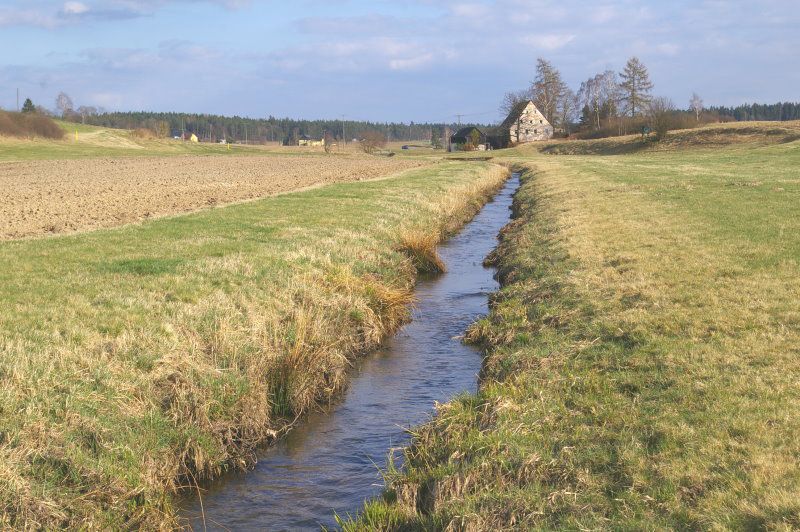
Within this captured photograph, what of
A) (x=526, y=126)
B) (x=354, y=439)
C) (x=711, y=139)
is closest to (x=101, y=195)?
(x=354, y=439)

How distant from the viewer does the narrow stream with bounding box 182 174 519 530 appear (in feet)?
22.9

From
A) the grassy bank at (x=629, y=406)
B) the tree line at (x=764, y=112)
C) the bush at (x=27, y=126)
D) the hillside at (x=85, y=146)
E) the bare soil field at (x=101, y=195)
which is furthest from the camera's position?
the tree line at (x=764, y=112)

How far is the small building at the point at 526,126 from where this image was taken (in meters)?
110

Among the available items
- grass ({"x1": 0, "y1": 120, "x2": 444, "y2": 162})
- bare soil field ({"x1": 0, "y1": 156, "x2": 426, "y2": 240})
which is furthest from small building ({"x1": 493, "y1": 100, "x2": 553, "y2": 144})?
bare soil field ({"x1": 0, "y1": 156, "x2": 426, "y2": 240})

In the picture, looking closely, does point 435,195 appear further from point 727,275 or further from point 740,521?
point 740,521

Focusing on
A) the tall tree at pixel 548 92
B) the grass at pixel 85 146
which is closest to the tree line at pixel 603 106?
the tall tree at pixel 548 92

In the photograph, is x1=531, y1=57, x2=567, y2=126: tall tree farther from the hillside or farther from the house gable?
the hillside

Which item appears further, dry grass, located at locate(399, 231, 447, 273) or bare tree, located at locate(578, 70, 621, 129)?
bare tree, located at locate(578, 70, 621, 129)

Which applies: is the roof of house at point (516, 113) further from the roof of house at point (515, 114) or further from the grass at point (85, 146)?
the grass at point (85, 146)

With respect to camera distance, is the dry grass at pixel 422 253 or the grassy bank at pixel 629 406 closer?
the grassy bank at pixel 629 406

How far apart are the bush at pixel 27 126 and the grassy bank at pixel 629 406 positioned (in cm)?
8067

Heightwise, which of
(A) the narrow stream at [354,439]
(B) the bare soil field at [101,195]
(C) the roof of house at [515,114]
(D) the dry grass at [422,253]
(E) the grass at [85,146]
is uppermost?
(C) the roof of house at [515,114]

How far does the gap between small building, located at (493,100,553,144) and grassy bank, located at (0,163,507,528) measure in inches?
3813

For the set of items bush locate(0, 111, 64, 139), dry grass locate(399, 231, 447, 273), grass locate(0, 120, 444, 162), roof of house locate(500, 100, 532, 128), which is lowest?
dry grass locate(399, 231, 447, 273)
